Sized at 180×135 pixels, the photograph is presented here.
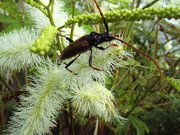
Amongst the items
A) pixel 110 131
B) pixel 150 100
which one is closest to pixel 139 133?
pixel 110 131

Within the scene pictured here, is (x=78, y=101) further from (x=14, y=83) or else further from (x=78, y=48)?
(x=14, y=83)

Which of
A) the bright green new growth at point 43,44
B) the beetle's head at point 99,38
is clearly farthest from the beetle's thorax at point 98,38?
the bright green new growth at point 43,44

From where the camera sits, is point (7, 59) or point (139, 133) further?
point (139, 133)

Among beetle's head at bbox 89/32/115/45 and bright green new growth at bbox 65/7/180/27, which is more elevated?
bright green new growth at bbox 65/7/180/27

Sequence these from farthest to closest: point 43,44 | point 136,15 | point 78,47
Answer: point 78,47, point 136,15, point 43,44

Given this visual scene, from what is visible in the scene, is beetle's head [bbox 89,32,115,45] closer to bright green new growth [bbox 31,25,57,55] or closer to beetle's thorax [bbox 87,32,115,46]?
beetle's thorax [bbox 87,32,115,46]

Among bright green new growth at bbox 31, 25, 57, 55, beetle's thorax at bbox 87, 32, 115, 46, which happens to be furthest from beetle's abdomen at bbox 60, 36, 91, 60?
bright green new growth at bbox 31, 25, 57, 55

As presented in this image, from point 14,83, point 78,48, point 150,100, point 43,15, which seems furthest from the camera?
point 150,100

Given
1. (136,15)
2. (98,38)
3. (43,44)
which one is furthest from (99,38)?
(43,44)

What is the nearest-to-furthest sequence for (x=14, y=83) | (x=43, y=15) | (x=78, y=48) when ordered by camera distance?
(x=78, y=48) → (x=43, y=15) → (x=14, y=83)

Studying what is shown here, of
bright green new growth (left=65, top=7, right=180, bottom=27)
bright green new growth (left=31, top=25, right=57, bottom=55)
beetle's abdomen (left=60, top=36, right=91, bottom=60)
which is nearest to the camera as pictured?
bright green new growth (left=31, top=25, right=57, bottom=55)

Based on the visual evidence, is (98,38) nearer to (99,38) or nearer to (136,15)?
(99,38)
